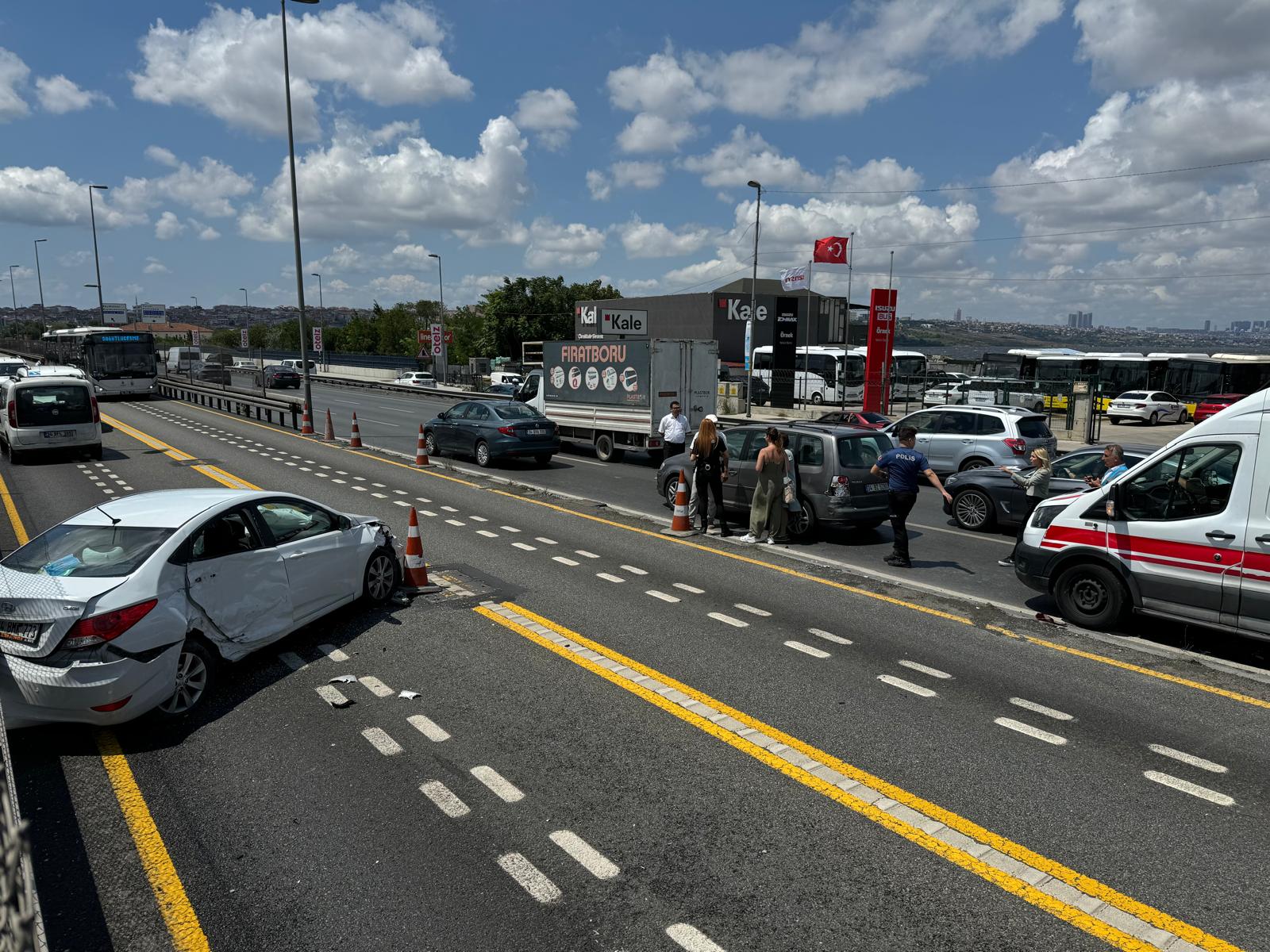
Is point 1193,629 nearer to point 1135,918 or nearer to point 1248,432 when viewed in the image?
point 1248,432

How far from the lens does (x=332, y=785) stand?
16.6 ft

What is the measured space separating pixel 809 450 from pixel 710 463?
146 centimetres

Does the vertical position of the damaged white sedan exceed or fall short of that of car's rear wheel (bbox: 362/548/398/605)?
it exceeds it

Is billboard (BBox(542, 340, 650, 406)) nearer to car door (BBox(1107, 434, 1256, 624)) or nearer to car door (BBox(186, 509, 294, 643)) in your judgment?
car door (BBox(1107, 434, 1256, 624))

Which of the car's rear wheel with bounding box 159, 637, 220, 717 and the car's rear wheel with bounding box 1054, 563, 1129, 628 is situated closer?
the car's rear wheel with bounding box 159, 637, 220, 717

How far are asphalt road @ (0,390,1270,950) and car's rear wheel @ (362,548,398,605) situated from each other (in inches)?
8.1

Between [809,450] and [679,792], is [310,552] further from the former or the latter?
[809,450]

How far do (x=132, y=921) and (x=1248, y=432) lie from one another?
8.50 m

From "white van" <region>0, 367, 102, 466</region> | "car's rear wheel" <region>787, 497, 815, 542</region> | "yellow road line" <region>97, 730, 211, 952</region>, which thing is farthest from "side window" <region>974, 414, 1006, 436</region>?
"white van" <region>0, 367, 102, 466</region>

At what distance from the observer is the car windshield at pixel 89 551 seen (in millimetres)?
5859

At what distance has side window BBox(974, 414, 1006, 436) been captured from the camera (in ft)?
54.1

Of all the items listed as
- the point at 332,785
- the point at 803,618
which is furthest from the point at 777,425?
the point at 332,785

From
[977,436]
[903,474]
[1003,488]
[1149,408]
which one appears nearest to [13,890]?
[903,474]

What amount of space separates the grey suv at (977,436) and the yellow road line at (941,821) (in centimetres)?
1078
